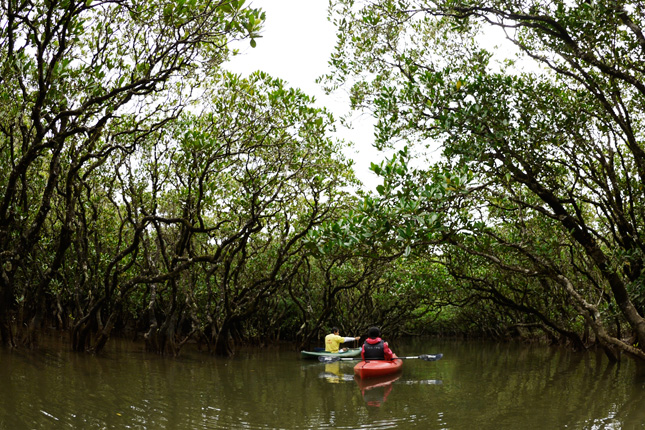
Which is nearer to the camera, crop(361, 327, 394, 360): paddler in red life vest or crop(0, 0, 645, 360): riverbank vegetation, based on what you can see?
crop(0, 0, 645, 360): riverbank vegetation

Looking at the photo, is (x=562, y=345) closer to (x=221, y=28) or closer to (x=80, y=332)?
(x=80, y=332)

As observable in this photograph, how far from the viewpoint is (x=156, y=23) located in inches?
360

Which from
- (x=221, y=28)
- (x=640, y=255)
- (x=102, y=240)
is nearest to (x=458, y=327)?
(x=102, y=240)

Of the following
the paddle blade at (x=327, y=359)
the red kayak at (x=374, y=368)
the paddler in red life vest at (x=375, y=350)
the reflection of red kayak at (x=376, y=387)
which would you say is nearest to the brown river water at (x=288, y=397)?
the reflection of red kayak at (x=376, y=387)

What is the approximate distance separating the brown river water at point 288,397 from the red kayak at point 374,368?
0.33 metres

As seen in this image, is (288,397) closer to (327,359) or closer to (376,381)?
(376,381)

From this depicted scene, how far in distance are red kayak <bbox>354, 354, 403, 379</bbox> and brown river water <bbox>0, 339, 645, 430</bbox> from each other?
33 centimetres

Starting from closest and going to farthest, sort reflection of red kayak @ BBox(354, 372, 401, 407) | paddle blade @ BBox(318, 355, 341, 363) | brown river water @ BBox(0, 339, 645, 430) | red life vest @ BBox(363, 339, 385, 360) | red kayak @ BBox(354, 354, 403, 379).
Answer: brown river water @ BBox(0, 339, 645, 430)
reflection of red kayak @ BBox(354, 372, 401, 407)
red kayak @ BBox(354, 354, 403, 379)
red life vest @ BBox(363, 339, 385, 360)
paddle blade @ BBox(318, 355, 341, 363)

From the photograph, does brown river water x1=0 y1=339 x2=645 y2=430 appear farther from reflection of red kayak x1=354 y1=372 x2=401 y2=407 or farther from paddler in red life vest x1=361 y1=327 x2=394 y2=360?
paddler in red life vest x1=361 y1=327 x2=394 y2=360

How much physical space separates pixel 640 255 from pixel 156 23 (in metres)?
10.1

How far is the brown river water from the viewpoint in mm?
7062

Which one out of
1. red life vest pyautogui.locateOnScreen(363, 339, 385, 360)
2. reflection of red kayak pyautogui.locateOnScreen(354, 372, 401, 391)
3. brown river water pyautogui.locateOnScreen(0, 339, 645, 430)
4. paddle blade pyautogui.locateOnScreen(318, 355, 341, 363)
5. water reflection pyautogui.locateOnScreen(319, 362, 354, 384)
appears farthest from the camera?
paddle blade pyautogui.locateOnScreen(318, 355, 341, 363)

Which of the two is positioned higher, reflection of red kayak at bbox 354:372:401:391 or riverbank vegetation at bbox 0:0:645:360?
riverbank vegetation at bbox 0:0:645:360

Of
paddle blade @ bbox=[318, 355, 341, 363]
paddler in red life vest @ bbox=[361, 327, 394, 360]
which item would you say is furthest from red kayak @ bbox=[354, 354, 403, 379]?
paddle blade @ bbox=[318, 355, 341, 363]
